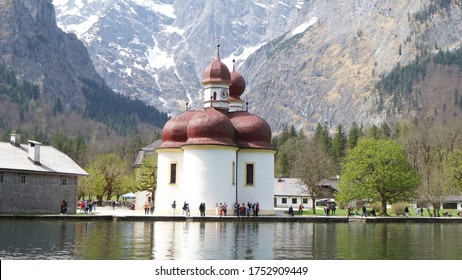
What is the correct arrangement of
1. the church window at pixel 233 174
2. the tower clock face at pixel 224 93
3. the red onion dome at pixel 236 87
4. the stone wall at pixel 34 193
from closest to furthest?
the stone wall at pixel 34 193 < the church window at pixel 233 174 < the tower clock face at pixel 224 93 < the red onion dome at pixel 236 87

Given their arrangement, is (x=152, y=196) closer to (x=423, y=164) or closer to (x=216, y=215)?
(x=216, y=215)

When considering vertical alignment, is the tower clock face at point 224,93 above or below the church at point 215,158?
above

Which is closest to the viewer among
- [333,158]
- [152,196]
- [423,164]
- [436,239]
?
[436,239]

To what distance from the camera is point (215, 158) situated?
67.4 m

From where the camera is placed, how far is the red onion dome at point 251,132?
7181 centimetres

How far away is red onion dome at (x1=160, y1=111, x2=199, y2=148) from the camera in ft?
240

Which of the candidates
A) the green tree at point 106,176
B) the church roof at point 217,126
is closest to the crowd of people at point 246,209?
the church roof at point 217,126

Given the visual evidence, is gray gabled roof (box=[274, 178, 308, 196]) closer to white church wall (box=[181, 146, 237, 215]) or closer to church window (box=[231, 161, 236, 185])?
church window (box=[231, 161, 236, 185])

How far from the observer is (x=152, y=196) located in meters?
90.3

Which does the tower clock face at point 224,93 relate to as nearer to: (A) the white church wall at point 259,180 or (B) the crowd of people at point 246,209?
(A) the white church wall at point 259,180

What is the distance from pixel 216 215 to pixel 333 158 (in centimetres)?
9294

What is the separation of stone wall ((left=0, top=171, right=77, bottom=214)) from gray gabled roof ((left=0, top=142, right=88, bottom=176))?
660 mm

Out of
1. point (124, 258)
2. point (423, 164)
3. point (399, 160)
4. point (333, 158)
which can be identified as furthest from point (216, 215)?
point (333, 158)

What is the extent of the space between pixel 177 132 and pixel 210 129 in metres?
6.82
